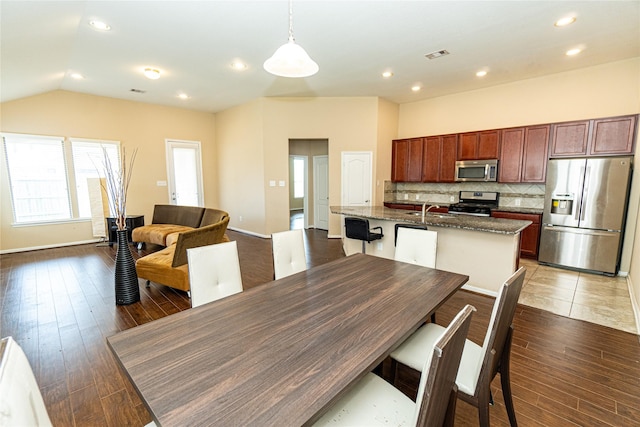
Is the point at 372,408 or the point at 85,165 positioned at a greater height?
the point at 85,165

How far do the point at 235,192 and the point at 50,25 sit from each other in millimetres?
4537

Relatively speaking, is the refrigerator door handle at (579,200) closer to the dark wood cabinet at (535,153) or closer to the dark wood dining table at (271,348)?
the dark wood cabinet at (535,153)

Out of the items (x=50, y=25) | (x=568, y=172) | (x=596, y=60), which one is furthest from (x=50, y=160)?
(x=596, y=60)

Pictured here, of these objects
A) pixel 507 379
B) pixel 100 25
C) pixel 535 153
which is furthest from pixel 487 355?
pixel 535 153

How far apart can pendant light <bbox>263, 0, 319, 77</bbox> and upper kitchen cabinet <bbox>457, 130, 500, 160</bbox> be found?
4398 mm

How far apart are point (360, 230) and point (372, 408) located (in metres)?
2.81

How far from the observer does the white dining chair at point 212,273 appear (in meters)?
1.80

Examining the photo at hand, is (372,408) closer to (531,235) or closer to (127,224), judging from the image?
(531,235)

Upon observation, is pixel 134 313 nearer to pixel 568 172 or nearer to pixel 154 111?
pixel 154 111

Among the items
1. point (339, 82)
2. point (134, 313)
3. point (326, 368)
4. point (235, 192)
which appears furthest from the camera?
point (235, 192)

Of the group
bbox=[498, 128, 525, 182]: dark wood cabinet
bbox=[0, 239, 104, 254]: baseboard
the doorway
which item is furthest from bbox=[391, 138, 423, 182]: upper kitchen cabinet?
bbox=[0, 239, 104, 254]: baseboard

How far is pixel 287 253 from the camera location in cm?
241

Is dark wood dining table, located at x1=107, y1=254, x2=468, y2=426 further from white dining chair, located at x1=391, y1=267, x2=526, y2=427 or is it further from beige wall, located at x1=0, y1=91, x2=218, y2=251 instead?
beige wall, located at x1=0, y1=91, x2=218, y2=251

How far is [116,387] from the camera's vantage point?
1937mm
